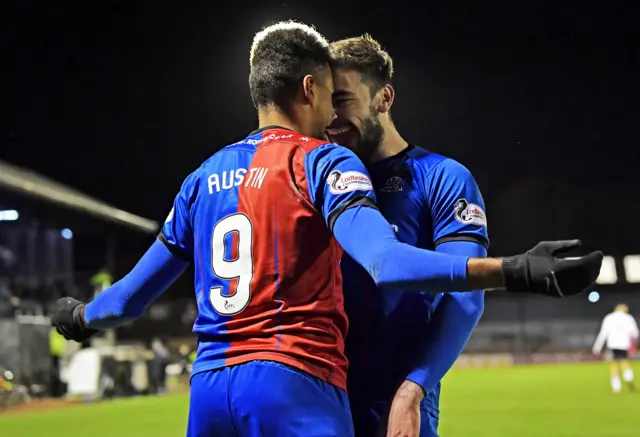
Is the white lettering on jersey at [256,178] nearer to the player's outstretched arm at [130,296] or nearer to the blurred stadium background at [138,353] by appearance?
the player's outstretched arm at [130,296]

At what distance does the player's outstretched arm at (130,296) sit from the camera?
9.92ft

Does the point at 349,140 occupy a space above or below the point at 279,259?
above

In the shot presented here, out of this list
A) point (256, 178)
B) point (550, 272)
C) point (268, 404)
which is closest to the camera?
point (550, 272)

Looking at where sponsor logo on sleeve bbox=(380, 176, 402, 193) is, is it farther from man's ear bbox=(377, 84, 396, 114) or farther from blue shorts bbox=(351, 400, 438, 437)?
blue shorts bbox=(351, 400, 438, 437)

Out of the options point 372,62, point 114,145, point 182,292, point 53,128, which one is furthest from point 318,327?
point 182,292

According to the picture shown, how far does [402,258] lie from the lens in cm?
232

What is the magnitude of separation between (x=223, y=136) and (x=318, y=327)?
40559 millimetres

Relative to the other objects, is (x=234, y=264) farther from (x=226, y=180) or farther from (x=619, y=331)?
(x=619, y=331)

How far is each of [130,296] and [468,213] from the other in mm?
1219

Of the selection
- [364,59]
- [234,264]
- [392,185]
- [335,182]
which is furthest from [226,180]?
[364,59]

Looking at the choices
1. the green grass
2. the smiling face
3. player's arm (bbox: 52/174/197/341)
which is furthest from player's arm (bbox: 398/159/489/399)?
the green grass

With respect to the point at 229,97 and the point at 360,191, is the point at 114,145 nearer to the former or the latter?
the point at 229,97

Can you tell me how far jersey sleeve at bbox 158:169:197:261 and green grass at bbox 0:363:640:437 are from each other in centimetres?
874

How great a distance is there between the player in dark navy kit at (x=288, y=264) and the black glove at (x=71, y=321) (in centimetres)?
73
